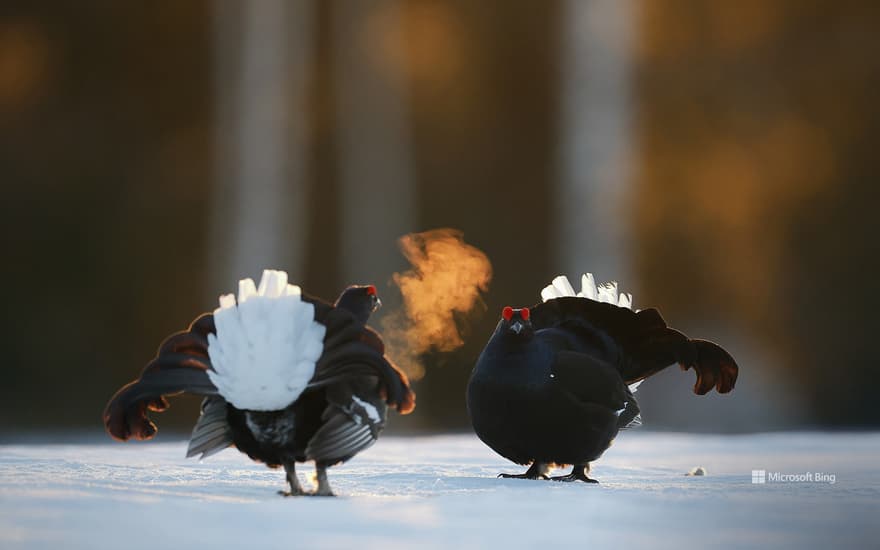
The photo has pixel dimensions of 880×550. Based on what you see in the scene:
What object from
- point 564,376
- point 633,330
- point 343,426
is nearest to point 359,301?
point 343,426

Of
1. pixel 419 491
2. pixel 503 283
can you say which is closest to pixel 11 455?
pixel 419 491

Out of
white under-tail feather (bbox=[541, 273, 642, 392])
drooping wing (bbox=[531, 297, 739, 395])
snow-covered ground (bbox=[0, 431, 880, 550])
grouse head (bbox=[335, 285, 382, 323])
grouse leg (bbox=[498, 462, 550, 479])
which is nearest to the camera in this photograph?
snow-covered ground (bbox=[0, 431, 880, 550])

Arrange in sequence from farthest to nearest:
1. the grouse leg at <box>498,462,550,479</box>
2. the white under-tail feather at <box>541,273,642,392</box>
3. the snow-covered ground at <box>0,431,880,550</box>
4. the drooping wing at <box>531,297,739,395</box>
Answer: the white under-tail feather at <box>541,273,642,392</box>, the drooping wing at <box>531,297,739,395</box>, the grouse leg at <box>498,462,550,479</box>, the snow-covered ground at <box>0,431,880,550</box>

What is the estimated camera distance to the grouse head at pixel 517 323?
2420mm

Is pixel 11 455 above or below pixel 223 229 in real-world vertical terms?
below

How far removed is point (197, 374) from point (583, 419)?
873mm

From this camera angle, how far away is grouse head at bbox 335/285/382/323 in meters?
2.25

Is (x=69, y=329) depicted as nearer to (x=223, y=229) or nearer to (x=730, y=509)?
(x=223, y=229)

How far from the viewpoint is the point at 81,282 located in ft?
16.8

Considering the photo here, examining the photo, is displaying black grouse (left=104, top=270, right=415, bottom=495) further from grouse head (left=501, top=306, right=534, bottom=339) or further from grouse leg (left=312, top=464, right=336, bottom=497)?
grouse head (left=501, top=306, right=534, bottom=339)

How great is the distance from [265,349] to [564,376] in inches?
29.2

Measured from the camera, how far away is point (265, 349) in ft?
6.56

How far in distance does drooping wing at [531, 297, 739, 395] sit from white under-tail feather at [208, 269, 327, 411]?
2.62 ft

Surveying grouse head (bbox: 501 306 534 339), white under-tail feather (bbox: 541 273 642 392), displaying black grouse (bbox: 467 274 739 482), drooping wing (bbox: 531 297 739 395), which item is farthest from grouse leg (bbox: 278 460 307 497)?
white under-tail feather (bbox: 541 273 642 392)
